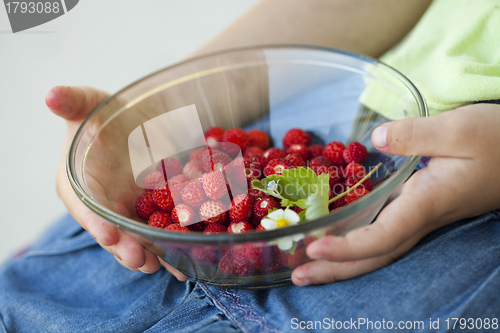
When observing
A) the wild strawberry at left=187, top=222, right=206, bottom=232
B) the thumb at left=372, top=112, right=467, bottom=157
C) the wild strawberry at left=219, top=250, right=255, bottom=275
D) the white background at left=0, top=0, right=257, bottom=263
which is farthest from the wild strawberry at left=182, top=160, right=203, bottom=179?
the white background at left=0, top=0, right=257, bottom=263

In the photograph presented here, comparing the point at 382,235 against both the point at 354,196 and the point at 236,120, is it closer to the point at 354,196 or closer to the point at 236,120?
the point at 354,196

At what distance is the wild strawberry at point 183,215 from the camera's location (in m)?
0.60

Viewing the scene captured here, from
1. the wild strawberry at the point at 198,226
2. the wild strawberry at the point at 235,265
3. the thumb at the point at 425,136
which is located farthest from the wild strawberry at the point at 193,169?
the thumb at the point at 425,136

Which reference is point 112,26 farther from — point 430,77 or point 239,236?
point 239,236

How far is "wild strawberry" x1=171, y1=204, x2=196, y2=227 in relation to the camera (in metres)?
0.60

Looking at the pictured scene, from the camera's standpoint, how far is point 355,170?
2.12 feet

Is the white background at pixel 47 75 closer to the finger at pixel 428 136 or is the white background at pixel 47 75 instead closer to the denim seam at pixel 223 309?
the denim seam at pixel 223 309

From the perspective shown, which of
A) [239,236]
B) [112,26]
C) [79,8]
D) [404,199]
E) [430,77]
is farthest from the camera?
[112,26]

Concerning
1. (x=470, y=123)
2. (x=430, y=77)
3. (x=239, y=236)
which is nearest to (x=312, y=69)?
(x=430, y=77)

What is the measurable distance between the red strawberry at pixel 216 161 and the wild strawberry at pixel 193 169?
15 millimetres

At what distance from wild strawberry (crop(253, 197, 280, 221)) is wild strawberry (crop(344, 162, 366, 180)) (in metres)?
0.15

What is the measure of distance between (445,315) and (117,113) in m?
0.62

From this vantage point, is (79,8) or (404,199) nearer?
(404,199)

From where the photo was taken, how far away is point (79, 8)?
1548 millimetres
